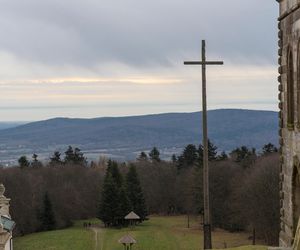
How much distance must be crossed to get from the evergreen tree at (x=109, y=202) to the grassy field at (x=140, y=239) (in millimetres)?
1780

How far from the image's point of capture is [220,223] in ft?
224

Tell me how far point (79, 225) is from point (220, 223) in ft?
61.6

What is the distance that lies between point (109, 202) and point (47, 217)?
8381 mm

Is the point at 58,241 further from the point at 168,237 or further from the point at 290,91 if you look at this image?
the point at 290,91

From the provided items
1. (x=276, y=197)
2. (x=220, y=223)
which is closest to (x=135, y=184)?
(x=220, y=223)

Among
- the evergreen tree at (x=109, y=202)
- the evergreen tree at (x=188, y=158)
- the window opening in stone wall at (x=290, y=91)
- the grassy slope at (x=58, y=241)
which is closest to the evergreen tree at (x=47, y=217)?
the grassy slope at (x=58, y=241)

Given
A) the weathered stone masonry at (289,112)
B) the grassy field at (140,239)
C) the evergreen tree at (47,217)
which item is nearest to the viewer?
the weathered stone masonry at (289,112)

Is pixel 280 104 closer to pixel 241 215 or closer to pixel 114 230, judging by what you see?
pixel 241 215

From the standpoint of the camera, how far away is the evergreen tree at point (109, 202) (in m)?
68.7

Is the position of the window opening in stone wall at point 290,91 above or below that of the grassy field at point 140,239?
above

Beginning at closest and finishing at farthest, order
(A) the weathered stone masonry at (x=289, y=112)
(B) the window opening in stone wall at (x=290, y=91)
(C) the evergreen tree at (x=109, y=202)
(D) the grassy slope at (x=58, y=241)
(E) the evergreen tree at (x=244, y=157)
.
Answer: (A) the weathered stone masonry at (x=289, y=112), (B) the window opening in stone wall at (x=290, y=91), (D) the grassy slope at (x=58, y=241), (C) the evergreen tree at (x=109, y=202), (E) the evergreen tree at (x=244, y=157)

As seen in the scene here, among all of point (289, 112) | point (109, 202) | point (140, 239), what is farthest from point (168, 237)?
point (289, 112)

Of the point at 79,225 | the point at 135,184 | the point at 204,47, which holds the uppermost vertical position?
the point at 204,47

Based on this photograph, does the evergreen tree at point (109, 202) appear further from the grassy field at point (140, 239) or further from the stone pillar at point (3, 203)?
the stone pillar at point (3, 203)
